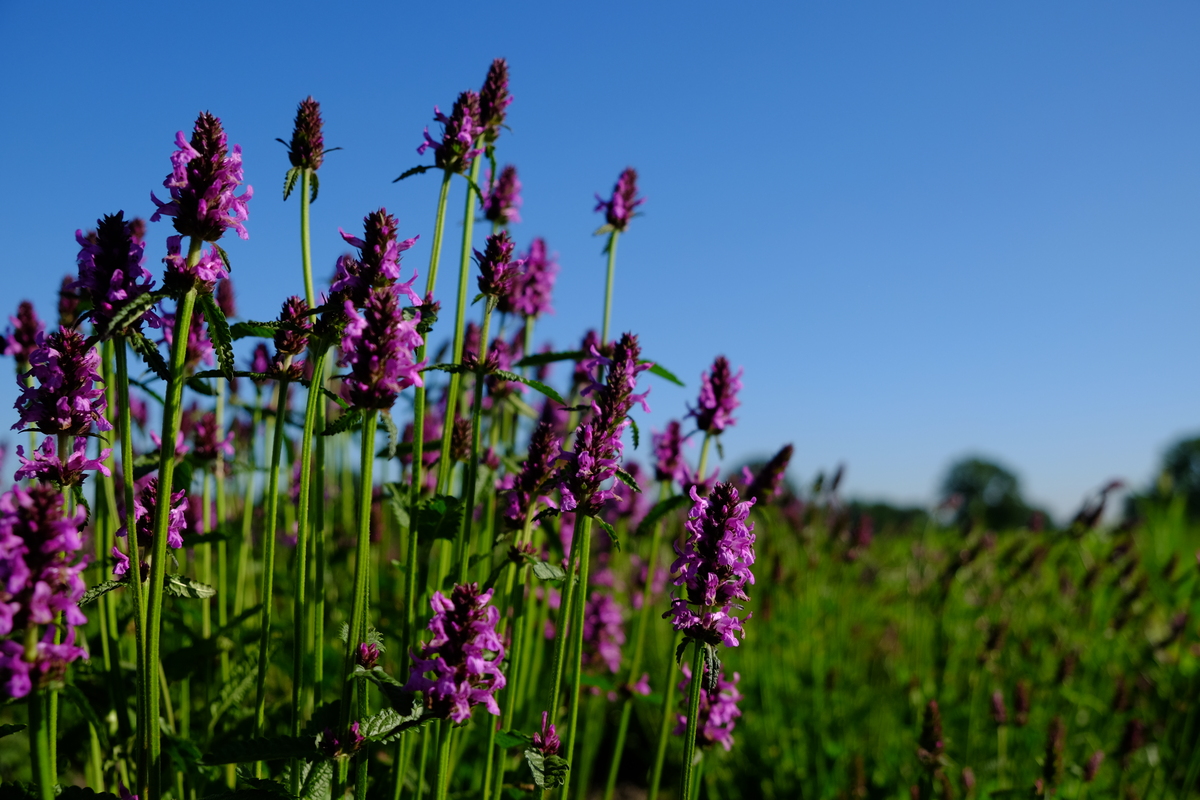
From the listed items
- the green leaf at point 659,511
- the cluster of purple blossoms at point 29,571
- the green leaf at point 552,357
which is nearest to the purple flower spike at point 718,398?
the green leaf at point 659,511

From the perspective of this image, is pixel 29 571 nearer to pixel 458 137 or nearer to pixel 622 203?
pixel 458 137

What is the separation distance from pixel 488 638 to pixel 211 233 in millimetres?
1102

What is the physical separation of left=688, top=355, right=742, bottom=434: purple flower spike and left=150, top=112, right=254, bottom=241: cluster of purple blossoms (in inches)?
73.3

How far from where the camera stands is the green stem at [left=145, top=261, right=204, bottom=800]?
163 centimetres

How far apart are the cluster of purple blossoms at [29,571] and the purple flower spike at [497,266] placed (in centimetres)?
125

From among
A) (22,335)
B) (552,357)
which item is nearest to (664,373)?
(552,357)

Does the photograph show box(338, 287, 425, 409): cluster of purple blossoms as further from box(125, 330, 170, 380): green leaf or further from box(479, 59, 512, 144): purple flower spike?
box(479, 59, 512, 144): purple flower spike

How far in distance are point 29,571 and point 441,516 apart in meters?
1.15

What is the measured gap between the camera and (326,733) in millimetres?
1783

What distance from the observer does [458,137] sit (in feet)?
7.72

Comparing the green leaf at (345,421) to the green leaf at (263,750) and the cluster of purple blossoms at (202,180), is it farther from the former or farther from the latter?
the green leaf at (263,750)

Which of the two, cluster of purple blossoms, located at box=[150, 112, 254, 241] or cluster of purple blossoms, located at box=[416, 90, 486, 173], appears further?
cluster of purple blossoms, located at box=[416, 90, 486, 173]

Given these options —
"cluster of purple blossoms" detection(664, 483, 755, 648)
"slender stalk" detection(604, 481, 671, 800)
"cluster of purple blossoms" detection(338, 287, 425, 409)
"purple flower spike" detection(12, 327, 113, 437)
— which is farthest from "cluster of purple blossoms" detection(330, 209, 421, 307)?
"slender stalk" detection(604, 481, 671, 800)

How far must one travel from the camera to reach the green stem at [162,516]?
1.63 metres
